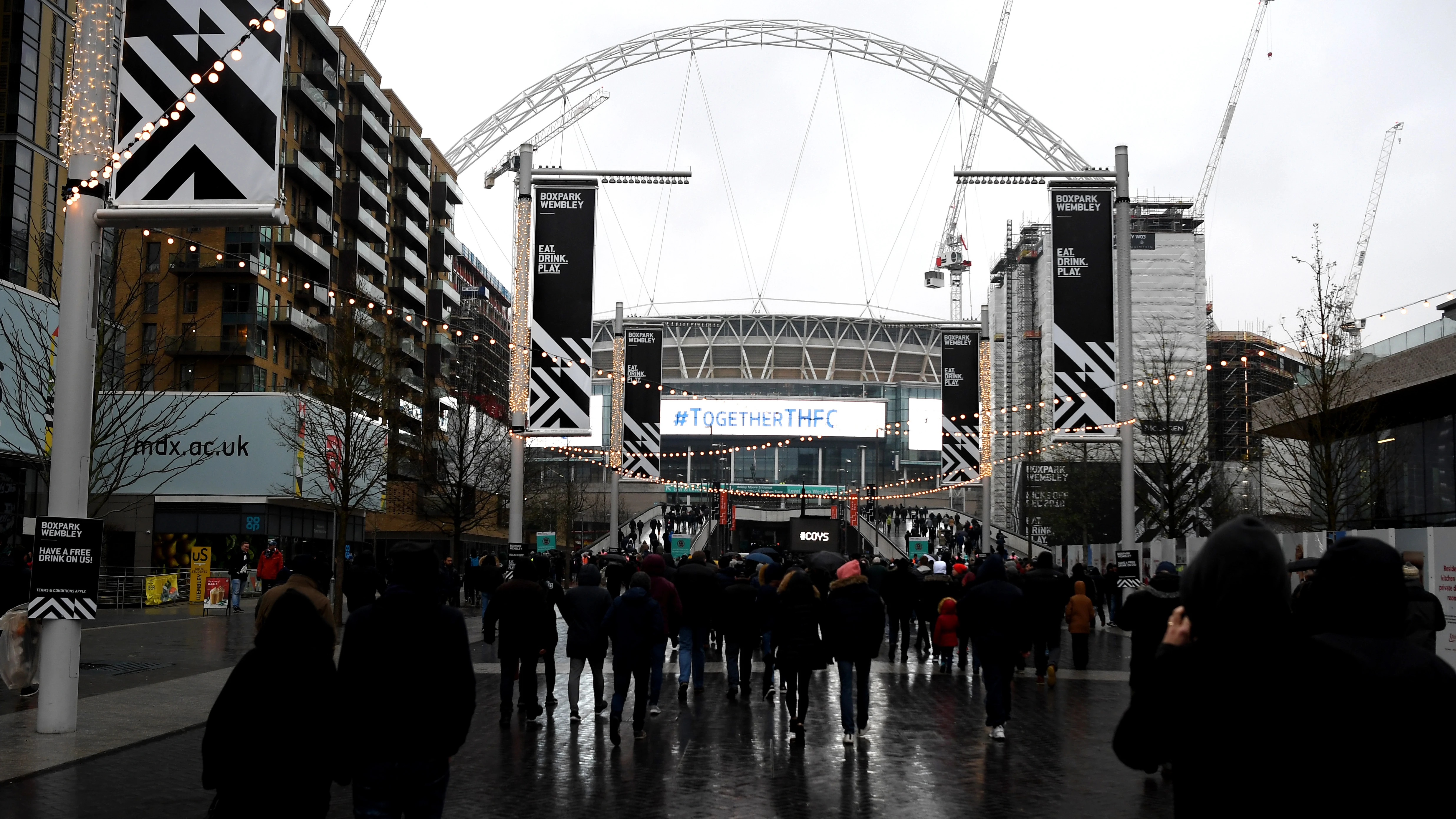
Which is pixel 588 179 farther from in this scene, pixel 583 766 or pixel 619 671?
pixel 583 766

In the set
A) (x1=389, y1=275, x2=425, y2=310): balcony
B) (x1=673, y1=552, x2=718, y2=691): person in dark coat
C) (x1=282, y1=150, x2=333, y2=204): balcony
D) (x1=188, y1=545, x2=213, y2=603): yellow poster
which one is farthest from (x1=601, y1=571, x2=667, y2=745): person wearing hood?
(x1=389, y1=275, x2=425, y2=310): balcony

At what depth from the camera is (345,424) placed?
28562 mm

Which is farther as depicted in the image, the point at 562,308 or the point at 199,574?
the point at 199,574

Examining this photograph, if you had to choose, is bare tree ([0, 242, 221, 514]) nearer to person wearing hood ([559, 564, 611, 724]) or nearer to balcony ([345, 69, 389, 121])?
person wearing hood ([559, 564, 611, 724])

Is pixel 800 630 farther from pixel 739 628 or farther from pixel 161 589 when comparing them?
pixel 161 589

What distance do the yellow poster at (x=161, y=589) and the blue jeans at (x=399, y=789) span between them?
34462mm

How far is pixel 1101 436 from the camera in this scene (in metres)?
26.1

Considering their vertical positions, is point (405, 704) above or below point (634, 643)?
above

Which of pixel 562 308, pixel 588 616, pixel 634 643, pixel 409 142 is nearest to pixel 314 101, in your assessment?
pixel 409 142

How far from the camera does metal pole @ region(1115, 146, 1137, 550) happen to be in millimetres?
24203

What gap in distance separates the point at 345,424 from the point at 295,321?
127ft

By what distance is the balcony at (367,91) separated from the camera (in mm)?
76188

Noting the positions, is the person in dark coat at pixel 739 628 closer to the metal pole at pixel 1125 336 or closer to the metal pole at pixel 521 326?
the metal pole at pixel 521 326

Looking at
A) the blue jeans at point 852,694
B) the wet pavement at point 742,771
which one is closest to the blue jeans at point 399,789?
the wet pavement at point 742,771
